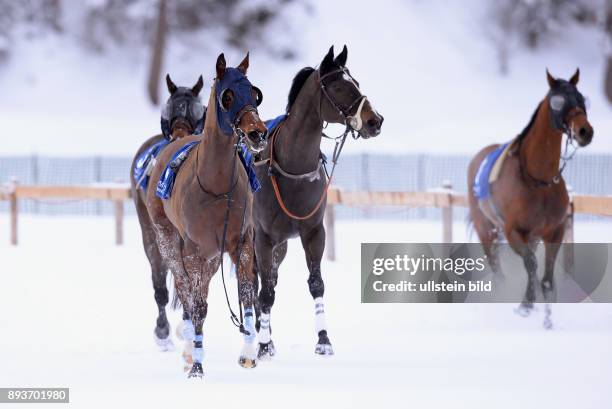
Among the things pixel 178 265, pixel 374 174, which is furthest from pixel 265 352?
pixel 374 174

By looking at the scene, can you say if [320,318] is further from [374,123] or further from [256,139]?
[256,139]

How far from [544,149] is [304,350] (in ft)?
11.9

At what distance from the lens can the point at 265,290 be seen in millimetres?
8594

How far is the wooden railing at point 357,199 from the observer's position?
470 inches

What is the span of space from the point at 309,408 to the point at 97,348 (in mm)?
3237

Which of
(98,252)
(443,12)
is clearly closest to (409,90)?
(443,12)

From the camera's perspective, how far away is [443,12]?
44281 millimetres

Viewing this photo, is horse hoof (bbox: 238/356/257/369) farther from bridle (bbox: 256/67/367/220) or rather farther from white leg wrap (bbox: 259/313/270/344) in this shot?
bridle (bbox: 256/67/367/220)

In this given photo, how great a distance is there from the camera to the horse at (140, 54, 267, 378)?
23.2 ft

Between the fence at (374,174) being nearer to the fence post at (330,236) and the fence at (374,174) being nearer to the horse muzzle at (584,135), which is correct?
the fence post at (330,236)

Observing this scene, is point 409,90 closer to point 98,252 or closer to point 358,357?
point 98,252

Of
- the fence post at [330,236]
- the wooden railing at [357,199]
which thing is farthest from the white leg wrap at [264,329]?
the fence post at [330,236]

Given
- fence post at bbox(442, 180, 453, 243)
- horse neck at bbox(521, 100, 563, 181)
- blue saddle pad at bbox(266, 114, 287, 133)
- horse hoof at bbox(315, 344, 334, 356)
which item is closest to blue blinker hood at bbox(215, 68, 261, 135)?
blue saddle pad at bbox(266, 114, 287, 133)

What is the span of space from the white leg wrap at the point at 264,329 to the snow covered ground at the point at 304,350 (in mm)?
212
